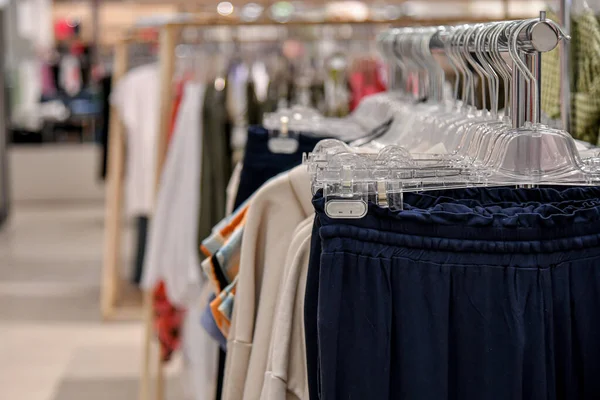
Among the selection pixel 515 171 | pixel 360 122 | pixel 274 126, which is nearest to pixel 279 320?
pixel 515 171

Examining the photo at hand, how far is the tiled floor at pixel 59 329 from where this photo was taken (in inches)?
167

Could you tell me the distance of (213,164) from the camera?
3.02 metres

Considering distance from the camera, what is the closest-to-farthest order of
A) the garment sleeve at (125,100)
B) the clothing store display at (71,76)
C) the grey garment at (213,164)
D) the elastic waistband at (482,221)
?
the elastic waistband at (482,221) < the grey garment at (213,164) < the garment sleeve at (125,100) < the clothing store display at (71,76)

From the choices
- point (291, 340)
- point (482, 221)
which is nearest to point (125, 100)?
point (291, 340)

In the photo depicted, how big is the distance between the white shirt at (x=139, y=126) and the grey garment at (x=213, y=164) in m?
1.84

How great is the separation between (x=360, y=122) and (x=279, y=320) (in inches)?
40.1

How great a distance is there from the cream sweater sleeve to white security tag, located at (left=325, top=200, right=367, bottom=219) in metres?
0.35

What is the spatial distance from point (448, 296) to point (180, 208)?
195 centimetres

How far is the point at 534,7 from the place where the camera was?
7.93 m

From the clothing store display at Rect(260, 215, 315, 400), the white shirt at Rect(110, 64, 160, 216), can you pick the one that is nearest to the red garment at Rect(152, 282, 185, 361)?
the white shirt at Rect(110, 64, 160, 216)

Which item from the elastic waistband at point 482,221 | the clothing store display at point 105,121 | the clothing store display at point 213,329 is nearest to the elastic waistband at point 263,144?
the clothing store display at point 213,329

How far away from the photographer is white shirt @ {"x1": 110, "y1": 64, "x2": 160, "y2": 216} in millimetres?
4949

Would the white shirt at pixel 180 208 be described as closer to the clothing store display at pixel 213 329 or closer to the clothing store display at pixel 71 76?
the clothing store display at pixel 213 329

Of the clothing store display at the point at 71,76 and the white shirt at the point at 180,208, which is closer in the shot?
the white shirt at the point at 180,208
